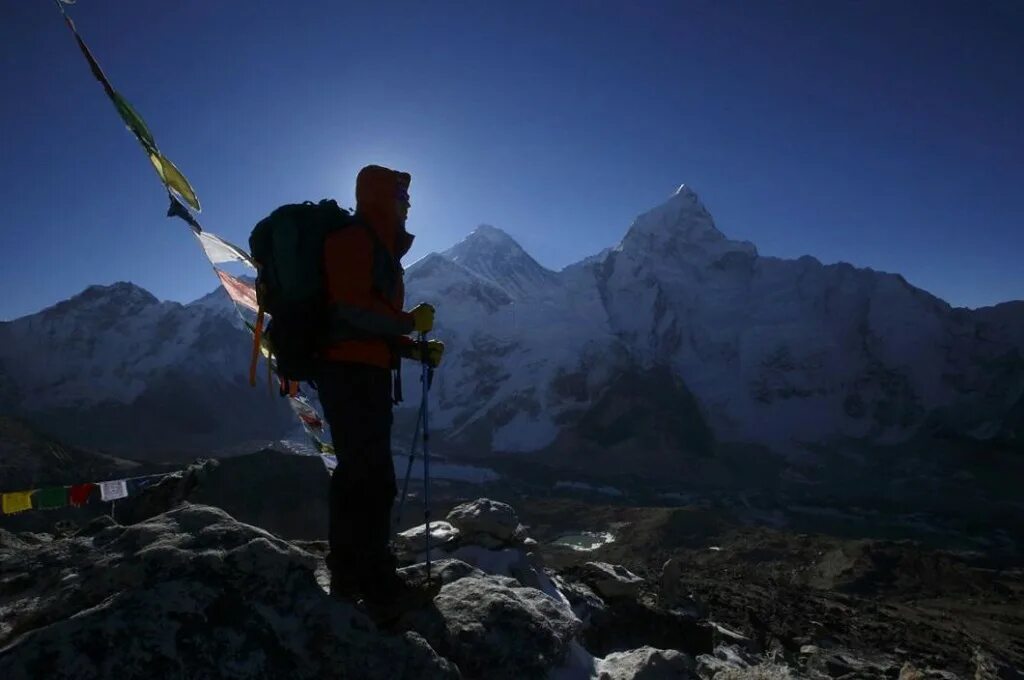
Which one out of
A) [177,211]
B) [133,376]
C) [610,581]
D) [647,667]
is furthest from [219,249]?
[133,376]

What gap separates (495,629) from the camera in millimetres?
3461

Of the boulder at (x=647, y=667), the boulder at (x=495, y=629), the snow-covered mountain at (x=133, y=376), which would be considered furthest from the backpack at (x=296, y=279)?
the snow-covered mountain at (x=133, y=376)

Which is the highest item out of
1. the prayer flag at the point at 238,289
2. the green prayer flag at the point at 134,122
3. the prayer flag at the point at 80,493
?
the green prayer flag at the point at 134,122

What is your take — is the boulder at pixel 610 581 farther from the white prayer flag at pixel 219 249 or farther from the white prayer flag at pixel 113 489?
the white prayer flag at pixel 113 489

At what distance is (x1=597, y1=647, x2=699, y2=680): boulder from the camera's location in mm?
3871

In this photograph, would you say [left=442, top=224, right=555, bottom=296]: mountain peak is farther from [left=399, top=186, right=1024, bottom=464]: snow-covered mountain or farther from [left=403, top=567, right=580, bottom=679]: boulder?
[left=403, top=567, right=580, bottom=679]: boulder

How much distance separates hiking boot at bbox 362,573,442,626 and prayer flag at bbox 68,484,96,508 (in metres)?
9.61

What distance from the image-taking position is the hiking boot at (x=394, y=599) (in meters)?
3.09

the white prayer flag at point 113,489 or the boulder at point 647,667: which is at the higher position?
the white prayer flag at point 113,489

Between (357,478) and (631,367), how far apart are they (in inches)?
4078

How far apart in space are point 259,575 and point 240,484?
824 inches

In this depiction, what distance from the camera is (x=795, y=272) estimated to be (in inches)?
4921

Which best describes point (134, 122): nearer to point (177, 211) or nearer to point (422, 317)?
point (177, 211)

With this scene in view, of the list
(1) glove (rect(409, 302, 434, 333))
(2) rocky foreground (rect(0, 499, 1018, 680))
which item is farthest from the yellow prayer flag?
(1) glove (rect(409, 302, 434, 333))
